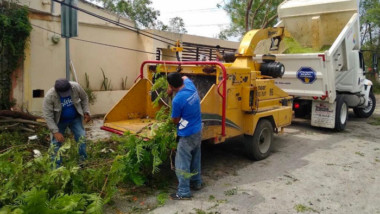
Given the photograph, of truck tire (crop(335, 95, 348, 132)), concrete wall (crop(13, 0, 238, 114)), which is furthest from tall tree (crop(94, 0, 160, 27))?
truck tire (crop(335, 95, 348, 132))

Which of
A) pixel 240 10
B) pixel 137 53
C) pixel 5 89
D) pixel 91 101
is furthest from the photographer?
pixel 240 10

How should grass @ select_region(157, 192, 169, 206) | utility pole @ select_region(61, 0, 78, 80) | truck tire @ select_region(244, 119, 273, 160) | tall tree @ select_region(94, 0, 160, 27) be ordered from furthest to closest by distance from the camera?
tall tree @ select_region(94, 0, 160, 27) < utility pole @ select_region(61, 0, 78, 80) < truck tire @ select_region(244, 119, 273, 160) < grass @ select_region(157, 192, 169, 206)

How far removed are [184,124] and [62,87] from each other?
1.79 m

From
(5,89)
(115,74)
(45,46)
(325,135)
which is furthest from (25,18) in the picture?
(325,135)

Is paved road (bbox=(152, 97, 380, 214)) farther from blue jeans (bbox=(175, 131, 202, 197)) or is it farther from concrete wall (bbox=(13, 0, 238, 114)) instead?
concrete wall (bbox=(13, 0, 238, 114))

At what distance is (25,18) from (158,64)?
Answer: 3914 millimetres

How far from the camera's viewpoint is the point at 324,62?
312 inches

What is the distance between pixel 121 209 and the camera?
3.92m

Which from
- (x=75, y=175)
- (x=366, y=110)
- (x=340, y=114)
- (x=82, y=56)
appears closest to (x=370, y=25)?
(x=366, y=110)

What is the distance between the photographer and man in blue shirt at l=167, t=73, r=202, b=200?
13.7 feet

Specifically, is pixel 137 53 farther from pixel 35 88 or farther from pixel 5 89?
pixel 5 89

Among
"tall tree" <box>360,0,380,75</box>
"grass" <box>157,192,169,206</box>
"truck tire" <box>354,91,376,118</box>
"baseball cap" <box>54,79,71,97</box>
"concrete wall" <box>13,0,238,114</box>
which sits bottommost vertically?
"grass" <box>157,192,169,206</box>

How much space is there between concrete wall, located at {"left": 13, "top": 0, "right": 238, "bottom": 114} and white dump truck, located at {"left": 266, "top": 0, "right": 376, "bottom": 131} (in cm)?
478

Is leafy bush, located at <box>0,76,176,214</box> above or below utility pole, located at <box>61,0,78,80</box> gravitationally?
below
